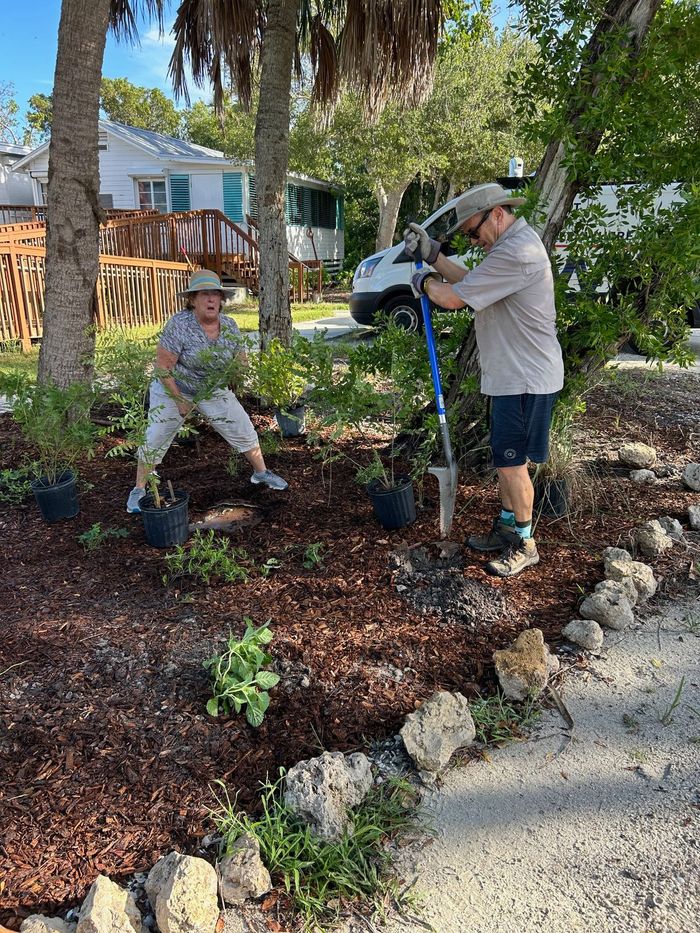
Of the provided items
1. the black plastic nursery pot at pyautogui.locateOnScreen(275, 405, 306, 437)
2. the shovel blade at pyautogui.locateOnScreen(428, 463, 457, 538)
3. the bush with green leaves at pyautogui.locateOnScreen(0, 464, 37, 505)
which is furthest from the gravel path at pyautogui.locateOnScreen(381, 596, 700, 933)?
the bush with green leaves at pyautogui.locateOnScreen(0, 464, 37, 505)

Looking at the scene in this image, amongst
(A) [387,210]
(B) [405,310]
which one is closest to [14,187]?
(A) [387,210]

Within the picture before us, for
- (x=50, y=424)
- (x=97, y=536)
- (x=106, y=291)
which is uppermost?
(x=106, y=291)

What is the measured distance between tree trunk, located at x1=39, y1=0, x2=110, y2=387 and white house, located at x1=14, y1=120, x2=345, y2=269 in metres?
16.9

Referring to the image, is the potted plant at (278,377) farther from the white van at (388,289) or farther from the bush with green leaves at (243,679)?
the white van at (388,289)

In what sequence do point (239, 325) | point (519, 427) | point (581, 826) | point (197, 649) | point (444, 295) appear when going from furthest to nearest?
point (239, 325)
point (519, 427)
point (444, 295)
point (197, 649)
point (581, 826)

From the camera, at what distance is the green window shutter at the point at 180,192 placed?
907 inches

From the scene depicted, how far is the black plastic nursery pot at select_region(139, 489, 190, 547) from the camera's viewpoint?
357cm

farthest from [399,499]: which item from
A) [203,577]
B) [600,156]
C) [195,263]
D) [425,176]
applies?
[425,176]

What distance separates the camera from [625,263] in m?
3.58

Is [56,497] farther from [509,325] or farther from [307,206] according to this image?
[307,206]

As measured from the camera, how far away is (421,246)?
10.9ft

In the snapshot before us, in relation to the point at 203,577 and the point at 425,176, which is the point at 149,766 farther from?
the point at 425,176

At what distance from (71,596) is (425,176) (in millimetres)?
23696

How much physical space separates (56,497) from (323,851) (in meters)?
2.88
